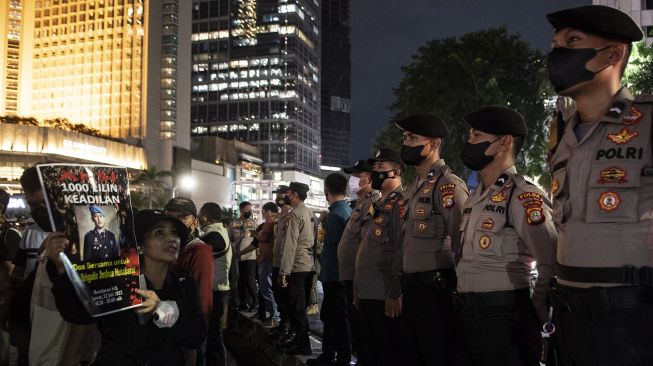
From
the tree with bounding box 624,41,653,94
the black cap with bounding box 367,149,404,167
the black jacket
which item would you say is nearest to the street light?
the tree with bounding box 624,41,653,94

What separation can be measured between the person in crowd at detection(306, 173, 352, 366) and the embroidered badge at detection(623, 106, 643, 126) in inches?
177

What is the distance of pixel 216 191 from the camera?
3191 inches

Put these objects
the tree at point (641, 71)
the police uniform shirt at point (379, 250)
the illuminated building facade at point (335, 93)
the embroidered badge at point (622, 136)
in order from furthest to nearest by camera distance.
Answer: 1. the illuminated building facade at point (335, 93)
2. the tree at point (641, 71)
3. the police uniform shirt at point (379, 250)
4. the embroidered badge at point (622, 136)

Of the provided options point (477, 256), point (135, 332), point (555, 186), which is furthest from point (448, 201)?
point (135, 332)

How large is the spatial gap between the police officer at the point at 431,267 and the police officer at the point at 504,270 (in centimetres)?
55

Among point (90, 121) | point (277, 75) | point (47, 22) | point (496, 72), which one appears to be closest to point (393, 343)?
point (496, 72)

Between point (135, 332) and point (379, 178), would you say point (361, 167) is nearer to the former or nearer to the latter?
point (379, 178)

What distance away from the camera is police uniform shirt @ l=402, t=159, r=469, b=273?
13.8 ft

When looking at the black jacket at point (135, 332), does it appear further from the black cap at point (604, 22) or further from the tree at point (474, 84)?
the tree at point (474, 84)

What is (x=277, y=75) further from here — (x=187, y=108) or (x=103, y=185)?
(x=103, y=185)

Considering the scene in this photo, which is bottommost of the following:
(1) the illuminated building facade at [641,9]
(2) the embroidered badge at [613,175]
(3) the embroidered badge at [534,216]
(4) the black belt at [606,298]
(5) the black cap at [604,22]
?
(4) the black belt at [606,298]

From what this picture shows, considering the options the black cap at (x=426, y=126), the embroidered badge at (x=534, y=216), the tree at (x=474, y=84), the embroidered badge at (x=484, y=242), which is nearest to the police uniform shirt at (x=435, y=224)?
the black cap at (x=426, y=126)

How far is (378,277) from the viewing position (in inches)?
201

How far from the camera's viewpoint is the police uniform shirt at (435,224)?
13.8ft
